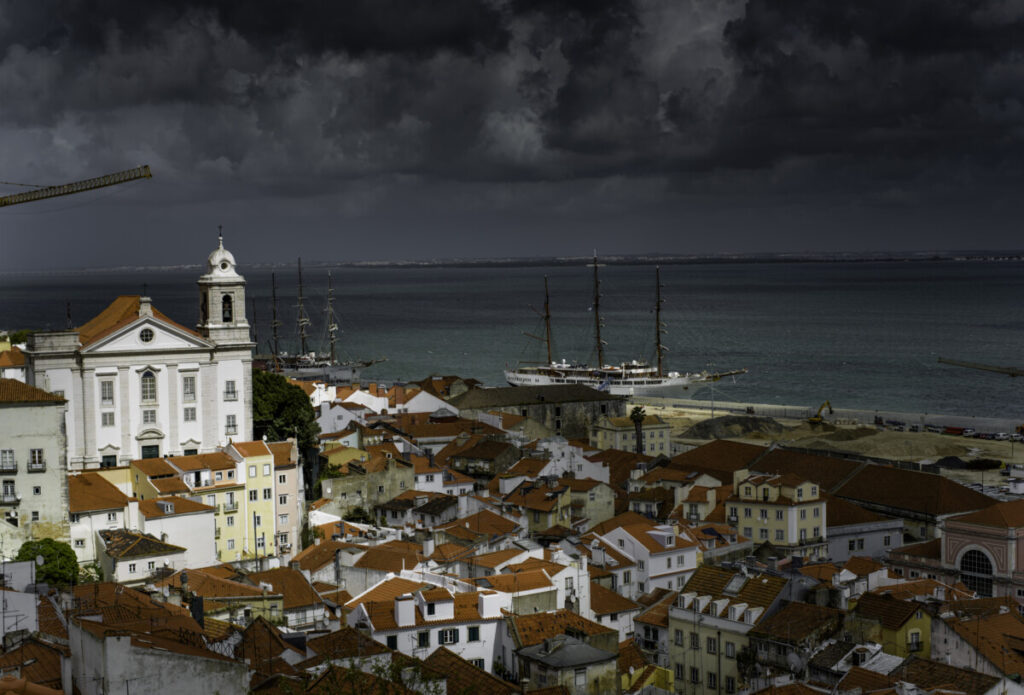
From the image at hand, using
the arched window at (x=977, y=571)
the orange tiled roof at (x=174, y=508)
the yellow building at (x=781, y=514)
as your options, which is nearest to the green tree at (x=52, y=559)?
the orange tiled roof at (x=174, y=508)

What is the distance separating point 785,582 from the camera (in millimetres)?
27844

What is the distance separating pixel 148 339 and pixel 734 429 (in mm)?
42485

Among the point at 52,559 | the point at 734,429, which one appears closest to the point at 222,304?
the point at 52,559

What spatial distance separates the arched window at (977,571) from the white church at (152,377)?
2511 centimetres

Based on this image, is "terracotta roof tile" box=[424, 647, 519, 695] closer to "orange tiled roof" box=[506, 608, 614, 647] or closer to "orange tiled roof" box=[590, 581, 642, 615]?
"orange tiled roof" box=[506, 608, 614, 647]

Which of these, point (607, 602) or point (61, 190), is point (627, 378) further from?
point (607, 602)

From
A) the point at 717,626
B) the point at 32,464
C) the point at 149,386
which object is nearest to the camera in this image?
the point at 717,626

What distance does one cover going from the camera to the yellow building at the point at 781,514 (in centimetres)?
3869

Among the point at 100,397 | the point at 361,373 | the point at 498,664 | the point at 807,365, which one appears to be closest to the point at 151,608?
the point at 498,664

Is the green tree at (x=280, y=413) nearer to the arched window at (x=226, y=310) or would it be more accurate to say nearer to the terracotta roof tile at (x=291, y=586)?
the arched window at (x=226, y=310)

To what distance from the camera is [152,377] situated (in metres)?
44.8

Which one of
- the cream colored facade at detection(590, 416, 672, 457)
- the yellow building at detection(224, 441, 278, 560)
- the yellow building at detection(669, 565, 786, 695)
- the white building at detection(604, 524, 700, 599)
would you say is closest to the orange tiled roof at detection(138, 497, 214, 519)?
the yellow building at detection(224, 441, 278, 560)

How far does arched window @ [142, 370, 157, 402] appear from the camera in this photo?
146 feet

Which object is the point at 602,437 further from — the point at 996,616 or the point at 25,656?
the point at 25,656
